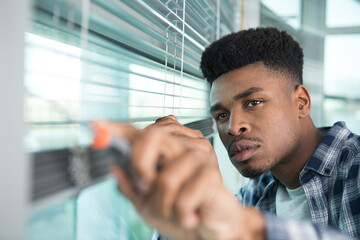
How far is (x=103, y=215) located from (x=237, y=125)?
0.60m

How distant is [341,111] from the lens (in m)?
2.78

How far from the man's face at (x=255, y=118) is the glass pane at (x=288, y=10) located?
59.3 inches

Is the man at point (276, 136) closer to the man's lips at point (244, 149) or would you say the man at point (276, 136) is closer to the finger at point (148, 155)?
the man's lips at point (244, 149)

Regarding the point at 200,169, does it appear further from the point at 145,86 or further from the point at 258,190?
the point at 258,190

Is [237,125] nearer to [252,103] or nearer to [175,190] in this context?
[252,103]

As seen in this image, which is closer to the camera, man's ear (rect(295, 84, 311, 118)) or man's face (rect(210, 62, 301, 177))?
man's face (rect(210, 62, 301, 177))

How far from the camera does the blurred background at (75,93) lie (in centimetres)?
40

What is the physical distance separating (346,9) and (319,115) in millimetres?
1028

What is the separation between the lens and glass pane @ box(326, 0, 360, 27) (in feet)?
8.77

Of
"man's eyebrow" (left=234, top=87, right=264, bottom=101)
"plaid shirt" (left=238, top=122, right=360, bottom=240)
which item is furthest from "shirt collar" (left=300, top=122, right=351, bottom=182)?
"man's eyebrow" (left=234, top=87, right=264, bottom=101)

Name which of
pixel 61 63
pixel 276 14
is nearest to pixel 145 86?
pixel 61 63

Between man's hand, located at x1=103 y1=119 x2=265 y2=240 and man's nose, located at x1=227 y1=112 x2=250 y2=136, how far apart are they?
634 mm

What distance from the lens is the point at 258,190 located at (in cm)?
153

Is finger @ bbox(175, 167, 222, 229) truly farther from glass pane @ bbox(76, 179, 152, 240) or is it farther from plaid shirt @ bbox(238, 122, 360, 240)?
plaid shirt @ bbox(238, 122, 360, 240)
